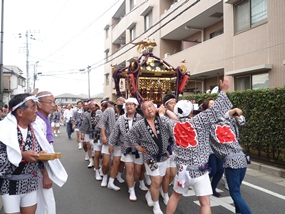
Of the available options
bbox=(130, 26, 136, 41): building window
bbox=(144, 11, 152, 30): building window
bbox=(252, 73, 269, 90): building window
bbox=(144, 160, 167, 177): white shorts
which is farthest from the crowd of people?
bbox=(130, 26, 136, 41): building window

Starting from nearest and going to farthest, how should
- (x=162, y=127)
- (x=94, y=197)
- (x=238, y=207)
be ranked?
(x=238, y=207) → (x=162, y=127) → (x=94, y=197)

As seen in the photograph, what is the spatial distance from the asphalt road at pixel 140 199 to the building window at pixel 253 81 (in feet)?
15.7

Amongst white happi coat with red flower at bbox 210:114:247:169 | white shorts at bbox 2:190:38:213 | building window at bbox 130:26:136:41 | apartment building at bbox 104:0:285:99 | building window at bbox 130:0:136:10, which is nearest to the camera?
white shorts at bbox 2:190:38:213

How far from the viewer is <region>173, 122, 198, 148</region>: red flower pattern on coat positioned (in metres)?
3.09

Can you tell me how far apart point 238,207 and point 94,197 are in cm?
263

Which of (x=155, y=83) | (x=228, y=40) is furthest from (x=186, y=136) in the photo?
(x=228, y=40)

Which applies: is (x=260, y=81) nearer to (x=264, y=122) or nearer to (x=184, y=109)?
(x=264, y=122)

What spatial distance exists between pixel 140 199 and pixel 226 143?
2064 mm

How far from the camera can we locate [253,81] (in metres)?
10.5

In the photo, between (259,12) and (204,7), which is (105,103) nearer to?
(259,12)

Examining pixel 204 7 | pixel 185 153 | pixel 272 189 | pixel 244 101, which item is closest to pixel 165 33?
pixel 204 7

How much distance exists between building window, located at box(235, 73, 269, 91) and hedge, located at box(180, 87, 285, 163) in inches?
106

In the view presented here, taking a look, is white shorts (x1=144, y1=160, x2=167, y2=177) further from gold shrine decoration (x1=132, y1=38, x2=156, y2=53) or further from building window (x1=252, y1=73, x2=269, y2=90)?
building window (x1=252, y1=73, x2=269, y2=90)

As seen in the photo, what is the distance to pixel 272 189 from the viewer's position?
5152 mm
